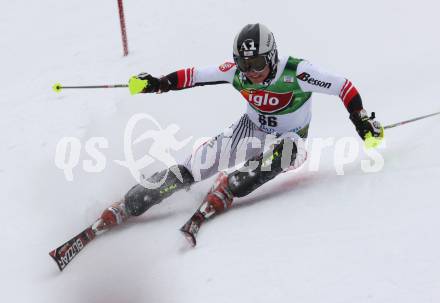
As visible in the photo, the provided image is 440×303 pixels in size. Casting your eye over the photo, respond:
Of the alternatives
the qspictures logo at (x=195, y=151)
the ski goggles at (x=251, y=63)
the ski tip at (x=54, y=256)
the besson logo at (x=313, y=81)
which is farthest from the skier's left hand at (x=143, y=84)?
the ski tip at (x=54, y=256)

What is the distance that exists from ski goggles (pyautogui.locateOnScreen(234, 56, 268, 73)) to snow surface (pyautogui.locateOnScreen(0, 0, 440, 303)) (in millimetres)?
1157

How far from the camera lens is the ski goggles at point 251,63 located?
14.3ft

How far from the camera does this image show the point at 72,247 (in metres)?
4.59

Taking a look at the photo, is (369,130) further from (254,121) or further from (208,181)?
(208,181)

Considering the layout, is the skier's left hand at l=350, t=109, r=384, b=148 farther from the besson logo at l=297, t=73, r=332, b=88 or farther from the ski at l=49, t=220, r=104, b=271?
the ski at l=49, t=220, r=104, b=271

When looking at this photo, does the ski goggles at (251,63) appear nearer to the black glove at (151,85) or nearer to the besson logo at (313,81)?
the besson logo at (313,81)

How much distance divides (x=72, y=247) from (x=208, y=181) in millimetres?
1758

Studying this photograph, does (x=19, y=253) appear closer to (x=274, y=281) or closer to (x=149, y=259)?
(x=149, y=259)

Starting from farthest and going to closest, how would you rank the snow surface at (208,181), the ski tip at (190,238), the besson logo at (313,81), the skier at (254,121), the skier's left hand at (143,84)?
the skier's left hand at (143,84)
the besson logo at (313,81)
the skier at (254,121)
the ski tip at (190,238)
the snow surface at (208,181)

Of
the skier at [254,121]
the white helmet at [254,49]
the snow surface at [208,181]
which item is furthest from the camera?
the skier at [254,121]

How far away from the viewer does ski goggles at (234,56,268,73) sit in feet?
14.3

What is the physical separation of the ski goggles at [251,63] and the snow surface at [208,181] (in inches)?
45.5

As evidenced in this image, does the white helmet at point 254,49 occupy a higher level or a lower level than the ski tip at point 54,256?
higher

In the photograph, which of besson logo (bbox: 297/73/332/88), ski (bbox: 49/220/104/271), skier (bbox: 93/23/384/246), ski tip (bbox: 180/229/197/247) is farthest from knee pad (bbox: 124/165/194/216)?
besson logo (bbox: 297/73/332/88)
